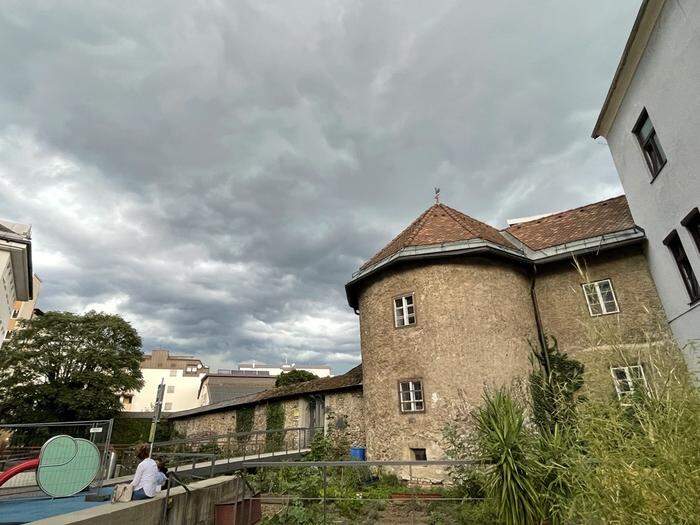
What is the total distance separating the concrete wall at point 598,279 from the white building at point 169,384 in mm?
50593

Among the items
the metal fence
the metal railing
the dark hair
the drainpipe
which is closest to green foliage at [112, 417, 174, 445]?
the metal fence

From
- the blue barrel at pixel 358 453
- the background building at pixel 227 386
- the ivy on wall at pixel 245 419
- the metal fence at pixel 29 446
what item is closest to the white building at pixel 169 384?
the background building at pixel 227 386

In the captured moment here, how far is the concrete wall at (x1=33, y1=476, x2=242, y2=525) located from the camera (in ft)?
13.7

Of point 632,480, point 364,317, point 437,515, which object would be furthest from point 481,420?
point 364,317

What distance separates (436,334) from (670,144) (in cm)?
776

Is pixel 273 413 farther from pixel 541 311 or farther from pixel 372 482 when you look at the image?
pixel 541 311

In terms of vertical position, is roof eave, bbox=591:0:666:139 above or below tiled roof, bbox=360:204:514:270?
above

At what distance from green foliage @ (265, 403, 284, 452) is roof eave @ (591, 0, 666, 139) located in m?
18.4

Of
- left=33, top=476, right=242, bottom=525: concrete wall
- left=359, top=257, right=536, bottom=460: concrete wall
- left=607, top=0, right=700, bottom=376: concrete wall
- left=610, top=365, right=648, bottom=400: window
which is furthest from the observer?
left=359, top=257, right=536, bottom=460: concrete wall

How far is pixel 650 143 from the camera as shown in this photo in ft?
34.3

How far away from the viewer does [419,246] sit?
12453 mm

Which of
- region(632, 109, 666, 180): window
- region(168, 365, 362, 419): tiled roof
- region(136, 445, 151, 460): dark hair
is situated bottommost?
region(136, 445, 151, 460): dark hair

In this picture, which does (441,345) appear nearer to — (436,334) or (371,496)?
(436,334)

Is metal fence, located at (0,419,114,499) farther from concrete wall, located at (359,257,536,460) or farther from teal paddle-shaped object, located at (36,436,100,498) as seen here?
concrete wall, located at (359,257,536,460)
